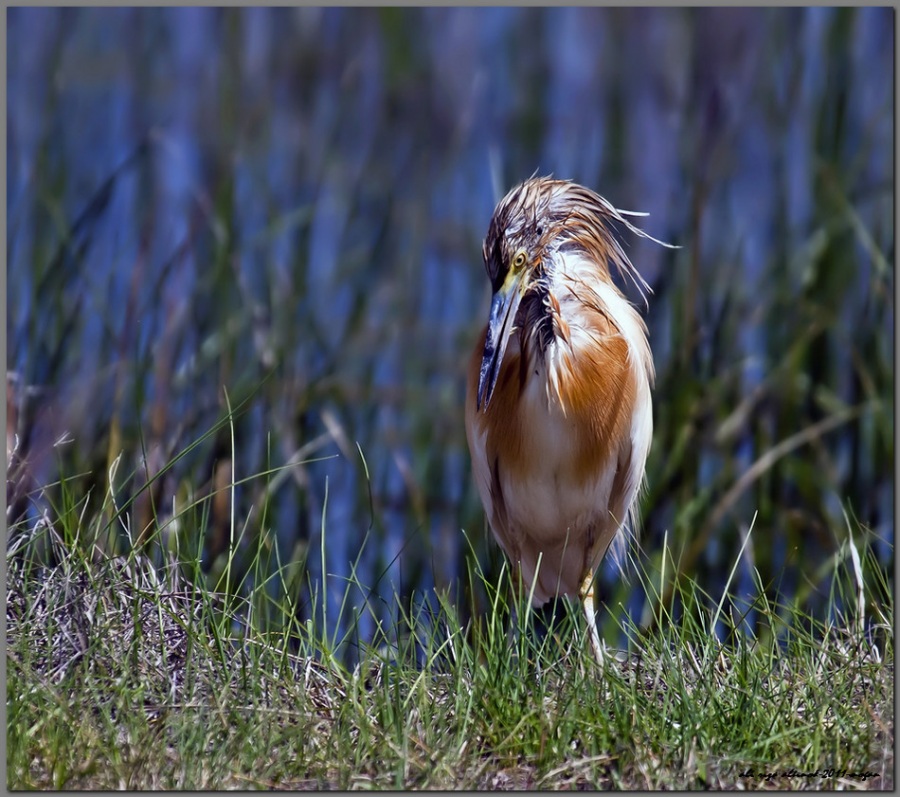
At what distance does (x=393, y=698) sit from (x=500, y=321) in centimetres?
72

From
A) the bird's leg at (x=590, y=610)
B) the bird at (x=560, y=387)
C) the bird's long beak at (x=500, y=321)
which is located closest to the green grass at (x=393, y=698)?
the bird's leg at (x=590, y=610)

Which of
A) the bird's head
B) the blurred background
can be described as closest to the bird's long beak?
the bird's head

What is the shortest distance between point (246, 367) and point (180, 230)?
34 centimetres

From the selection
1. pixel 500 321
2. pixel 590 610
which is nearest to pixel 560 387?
pixel 500 321

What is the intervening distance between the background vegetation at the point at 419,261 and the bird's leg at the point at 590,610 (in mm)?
161

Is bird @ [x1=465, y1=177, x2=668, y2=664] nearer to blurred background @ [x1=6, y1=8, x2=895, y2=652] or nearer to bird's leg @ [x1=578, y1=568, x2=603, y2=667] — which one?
bird's leg @ [x1=578, y1=568, x2=603, y2=667]

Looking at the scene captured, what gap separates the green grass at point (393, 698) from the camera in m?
1.53

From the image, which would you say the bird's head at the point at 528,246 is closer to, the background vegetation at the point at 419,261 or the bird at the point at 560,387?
the bird at the point at 560,387

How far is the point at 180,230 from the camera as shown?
91.1 inches

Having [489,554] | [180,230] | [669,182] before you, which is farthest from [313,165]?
[489,554]

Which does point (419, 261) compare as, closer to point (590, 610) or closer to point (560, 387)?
point (560, 387)

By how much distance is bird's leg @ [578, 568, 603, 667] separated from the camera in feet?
5.75

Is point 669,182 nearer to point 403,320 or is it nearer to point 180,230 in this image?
point 403,320

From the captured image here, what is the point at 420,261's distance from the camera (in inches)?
94.7
